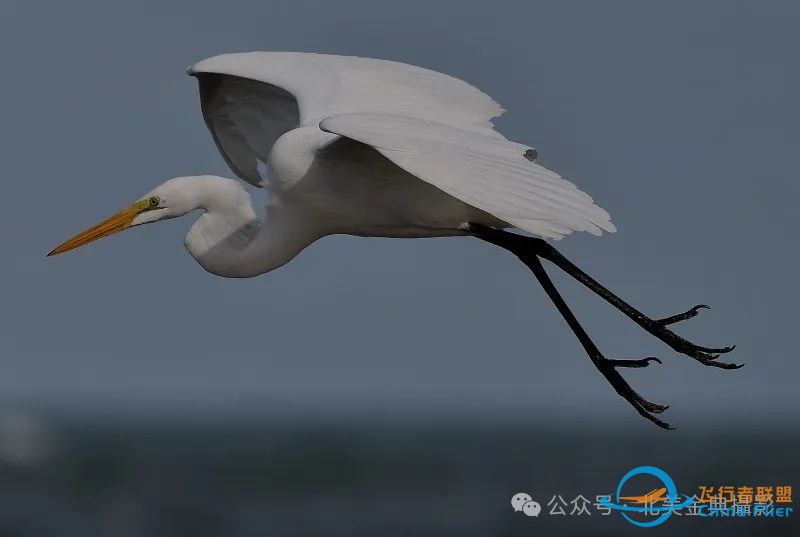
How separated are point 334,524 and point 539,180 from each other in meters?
21.6

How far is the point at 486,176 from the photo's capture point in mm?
7035

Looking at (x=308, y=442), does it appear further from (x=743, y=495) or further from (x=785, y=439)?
(x=743, y=495)

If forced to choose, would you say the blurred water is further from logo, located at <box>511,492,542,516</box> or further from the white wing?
the white wing

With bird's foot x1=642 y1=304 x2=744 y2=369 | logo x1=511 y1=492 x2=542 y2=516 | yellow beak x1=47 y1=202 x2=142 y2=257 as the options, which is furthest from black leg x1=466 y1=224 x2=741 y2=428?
logo x1=511 y1=492 x2=542 y2=516

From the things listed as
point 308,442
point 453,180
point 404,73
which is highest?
point 308,442

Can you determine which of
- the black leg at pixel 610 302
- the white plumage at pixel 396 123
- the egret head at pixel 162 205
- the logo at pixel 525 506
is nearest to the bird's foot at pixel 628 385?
the black leg at pixel 610 302

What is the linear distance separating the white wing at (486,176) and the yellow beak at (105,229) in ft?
5.04

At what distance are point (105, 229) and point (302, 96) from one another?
1292 millimetres

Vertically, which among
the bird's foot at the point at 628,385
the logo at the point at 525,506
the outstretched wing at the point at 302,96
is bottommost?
the bird's foot at the point at 628,385

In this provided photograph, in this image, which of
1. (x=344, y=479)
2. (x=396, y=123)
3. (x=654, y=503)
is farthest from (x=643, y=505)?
(x=396, y=123)

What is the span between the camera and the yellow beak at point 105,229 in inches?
337

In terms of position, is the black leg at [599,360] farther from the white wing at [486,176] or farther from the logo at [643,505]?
the logo at [643,505]

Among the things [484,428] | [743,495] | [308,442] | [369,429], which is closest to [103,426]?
[369,429]

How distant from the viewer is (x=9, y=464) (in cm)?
4322
